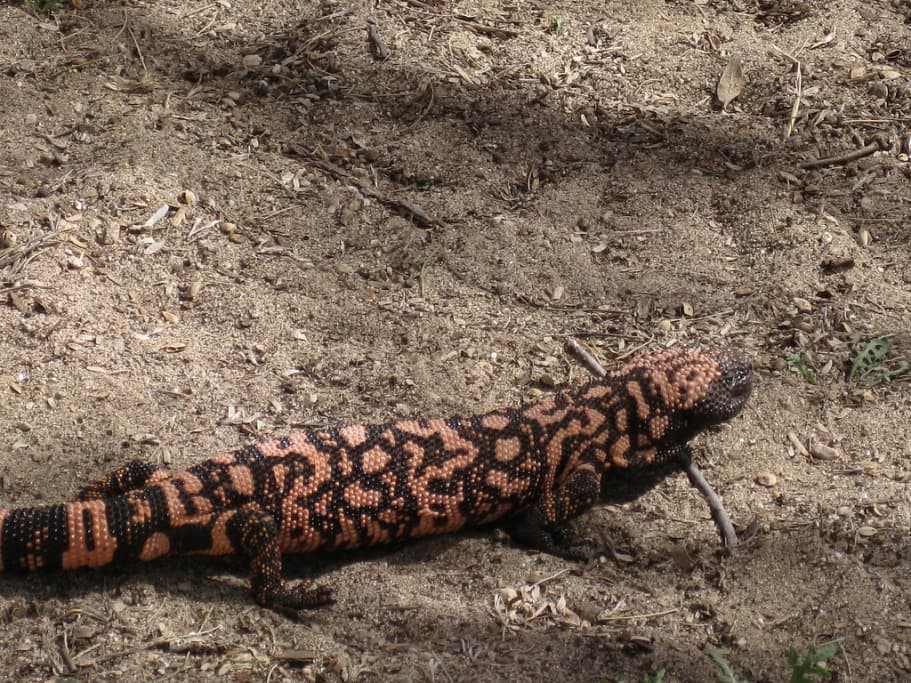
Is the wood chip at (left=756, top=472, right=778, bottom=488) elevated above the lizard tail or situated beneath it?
elevated above

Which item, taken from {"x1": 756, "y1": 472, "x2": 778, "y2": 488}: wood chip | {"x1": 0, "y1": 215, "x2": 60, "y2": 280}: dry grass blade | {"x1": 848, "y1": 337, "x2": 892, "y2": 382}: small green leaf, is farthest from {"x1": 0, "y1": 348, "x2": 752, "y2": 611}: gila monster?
{"x1": 0, "y1": 215, "x2": 60, "y2": 280}: dry grass blade

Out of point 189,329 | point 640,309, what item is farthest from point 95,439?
point 640,309

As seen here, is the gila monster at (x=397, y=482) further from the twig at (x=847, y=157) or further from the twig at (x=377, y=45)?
the twig at (x=377, y=45)

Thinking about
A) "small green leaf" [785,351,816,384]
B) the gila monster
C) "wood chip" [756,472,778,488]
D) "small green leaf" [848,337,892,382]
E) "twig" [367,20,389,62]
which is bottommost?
the gila monster

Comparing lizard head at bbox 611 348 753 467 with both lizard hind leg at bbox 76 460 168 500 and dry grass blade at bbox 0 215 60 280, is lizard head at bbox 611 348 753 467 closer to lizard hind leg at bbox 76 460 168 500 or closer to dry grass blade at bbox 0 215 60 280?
lizard hind leg at bbox 76 460 168 500

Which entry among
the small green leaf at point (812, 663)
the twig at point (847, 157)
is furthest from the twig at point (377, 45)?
the small green leaf at point (812, 663)

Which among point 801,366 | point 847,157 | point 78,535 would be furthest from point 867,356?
point 78,535

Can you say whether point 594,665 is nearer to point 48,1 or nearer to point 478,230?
point 478,230
